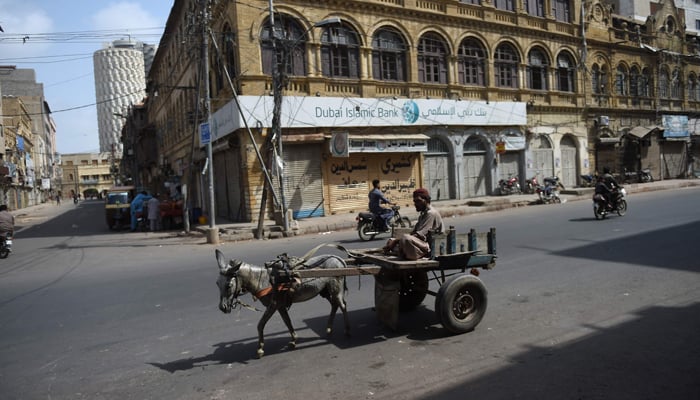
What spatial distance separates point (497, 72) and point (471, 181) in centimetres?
623

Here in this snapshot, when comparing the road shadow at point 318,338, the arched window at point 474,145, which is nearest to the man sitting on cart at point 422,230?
the road shadow at point 318,338

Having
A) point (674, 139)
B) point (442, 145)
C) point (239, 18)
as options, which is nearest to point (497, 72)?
point (442, 145)

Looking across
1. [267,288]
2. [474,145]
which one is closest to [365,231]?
[267,288]

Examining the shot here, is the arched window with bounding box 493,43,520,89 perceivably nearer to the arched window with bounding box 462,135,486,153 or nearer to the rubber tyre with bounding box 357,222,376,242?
the arched window with bounding box 462,135,486,153

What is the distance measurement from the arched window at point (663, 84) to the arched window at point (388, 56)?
2434cm

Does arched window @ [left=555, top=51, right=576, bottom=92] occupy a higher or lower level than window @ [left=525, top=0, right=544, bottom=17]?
lower

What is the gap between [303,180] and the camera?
1994 cm

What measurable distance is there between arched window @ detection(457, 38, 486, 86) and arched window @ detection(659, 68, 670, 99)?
62.6 ft

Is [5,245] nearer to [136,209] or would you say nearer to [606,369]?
[136,209]

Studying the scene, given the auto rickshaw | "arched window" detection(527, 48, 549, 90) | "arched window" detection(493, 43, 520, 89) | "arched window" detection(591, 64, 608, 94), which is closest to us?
the auto rickshaw

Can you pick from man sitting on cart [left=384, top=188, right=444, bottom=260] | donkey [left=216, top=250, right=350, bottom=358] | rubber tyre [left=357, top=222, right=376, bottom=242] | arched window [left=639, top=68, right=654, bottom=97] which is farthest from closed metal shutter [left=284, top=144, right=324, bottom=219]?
arched window [left=639, top=68, right=654, bottom=97]

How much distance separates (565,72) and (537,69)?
2646mm

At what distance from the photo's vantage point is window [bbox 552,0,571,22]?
28672 millimetres

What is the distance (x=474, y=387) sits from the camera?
12.7 ft
